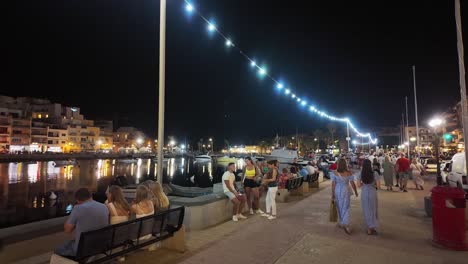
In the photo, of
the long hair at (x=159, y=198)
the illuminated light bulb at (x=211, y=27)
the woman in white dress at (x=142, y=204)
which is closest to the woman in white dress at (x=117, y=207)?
the woman in white dress at (x=142, y=204)

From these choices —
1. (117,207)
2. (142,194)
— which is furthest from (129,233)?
(142,194)

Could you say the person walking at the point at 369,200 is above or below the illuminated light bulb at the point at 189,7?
below

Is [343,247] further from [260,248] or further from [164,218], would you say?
[164,218]

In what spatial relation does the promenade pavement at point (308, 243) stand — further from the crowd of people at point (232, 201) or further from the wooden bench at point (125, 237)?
the crowd of people at point (232, 201)

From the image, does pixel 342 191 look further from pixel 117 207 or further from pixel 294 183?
pixel 117 207

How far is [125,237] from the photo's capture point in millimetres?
4949

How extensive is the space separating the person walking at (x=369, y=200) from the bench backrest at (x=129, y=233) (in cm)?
435

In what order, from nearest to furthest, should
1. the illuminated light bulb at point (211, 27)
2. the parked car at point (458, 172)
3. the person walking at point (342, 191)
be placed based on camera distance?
the person walking at point (342, 191) → the illuminated light bulb at point (211, 27) → the parked car at point (458, 172)

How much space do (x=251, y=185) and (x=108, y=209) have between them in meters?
5.19

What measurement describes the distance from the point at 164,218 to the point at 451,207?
18.3ft

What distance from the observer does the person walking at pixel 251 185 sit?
9547 millimetres

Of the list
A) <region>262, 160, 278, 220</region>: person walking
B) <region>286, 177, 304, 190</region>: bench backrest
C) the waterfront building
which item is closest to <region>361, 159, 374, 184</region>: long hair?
<region>262, 160, 278, 220</region>: person walking

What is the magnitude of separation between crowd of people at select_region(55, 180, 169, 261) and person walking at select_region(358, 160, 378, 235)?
4.64 meters

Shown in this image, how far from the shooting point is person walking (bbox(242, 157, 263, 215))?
376 inches
